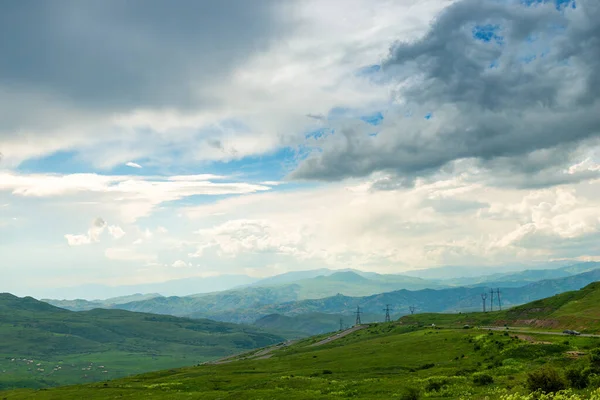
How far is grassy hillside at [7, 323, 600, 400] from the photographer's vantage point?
180 feet

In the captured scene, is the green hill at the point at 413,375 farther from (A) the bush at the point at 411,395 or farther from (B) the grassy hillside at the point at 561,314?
(B) the grassy hillside at the point at 561,314

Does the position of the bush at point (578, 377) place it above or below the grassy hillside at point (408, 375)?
above

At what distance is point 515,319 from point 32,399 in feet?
535

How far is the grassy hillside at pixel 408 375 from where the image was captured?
180 feet

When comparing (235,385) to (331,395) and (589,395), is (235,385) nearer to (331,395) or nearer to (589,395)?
(331,395)

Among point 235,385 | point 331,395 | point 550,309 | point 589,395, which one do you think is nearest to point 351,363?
point 235,385

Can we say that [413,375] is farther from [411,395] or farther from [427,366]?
[411,395]

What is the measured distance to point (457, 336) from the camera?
12425 cm

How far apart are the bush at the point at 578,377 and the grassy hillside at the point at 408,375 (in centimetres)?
282

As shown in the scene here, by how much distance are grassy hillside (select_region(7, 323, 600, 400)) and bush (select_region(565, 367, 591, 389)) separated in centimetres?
282

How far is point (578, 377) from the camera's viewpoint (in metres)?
40.7

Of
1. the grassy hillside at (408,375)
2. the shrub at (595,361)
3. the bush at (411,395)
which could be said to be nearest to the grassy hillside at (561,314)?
the grassy hillside at (408,375)

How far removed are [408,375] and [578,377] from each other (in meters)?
44.1

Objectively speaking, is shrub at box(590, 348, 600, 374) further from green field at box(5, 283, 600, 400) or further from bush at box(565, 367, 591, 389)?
bush at box(565, 367, 591, 389)
